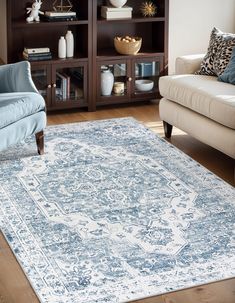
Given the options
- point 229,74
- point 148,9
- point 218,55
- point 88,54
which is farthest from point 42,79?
point 229,74

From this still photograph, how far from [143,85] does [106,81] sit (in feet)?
1.12

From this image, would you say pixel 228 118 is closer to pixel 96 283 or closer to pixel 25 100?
pixel 25 100

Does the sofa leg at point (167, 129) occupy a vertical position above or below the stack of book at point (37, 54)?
below

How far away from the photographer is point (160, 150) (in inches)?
207

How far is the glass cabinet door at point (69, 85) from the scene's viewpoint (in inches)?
236

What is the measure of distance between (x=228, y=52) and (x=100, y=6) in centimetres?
137

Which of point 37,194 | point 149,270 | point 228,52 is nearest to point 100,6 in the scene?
point 228,52

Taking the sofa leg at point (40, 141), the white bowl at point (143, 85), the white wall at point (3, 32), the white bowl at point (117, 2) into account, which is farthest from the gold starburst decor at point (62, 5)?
the sofa leg at point (40, 141)

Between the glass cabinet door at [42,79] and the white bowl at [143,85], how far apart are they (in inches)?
31.5

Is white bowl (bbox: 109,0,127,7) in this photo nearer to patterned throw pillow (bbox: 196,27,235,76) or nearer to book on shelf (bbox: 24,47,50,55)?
book on shelf (bbox: 24,47,50,55)

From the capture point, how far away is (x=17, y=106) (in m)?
4.81

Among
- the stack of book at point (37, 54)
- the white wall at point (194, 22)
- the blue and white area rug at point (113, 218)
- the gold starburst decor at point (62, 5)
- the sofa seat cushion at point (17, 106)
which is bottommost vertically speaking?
the blue and white area rug at point (113, 218)

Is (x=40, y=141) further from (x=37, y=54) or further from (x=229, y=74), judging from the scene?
(x=229, y=74)

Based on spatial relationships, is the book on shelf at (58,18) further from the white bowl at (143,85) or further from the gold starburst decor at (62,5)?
the white bowl at (143,85)
